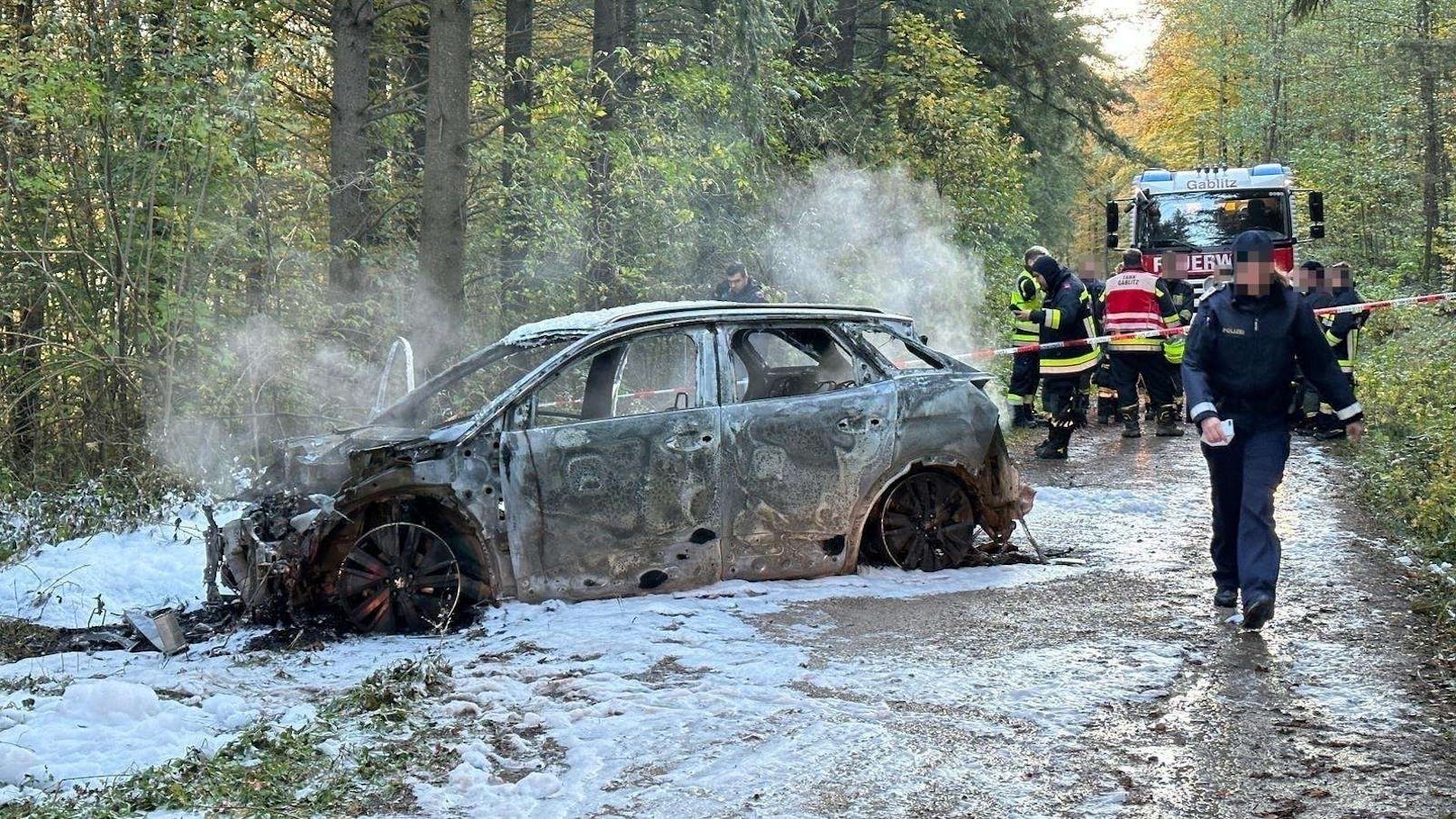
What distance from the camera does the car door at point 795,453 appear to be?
7.61m

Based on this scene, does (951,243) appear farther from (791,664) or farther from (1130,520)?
(791,664)

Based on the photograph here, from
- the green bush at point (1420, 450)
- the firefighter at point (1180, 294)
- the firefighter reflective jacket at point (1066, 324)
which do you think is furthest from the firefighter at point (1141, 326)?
the green bush at point (1420, 450)

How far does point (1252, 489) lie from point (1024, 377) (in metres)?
7.98

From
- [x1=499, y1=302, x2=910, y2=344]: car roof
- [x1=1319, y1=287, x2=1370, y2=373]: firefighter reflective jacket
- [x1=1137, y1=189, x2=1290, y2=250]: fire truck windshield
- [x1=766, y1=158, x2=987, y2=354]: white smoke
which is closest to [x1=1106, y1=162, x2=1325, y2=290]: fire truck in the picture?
[x1=1137, y1=189, x2=1290, y2=250]: fire truck windshield

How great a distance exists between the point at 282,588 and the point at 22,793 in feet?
7.24

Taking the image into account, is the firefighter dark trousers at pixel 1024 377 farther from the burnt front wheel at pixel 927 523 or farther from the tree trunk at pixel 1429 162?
the tree trunk at pixel 1429 162

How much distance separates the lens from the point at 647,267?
15.9 m

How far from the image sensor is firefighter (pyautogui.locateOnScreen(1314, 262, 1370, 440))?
15.1 meters

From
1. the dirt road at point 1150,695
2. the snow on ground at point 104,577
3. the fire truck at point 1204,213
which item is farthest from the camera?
the fire truck at point 1204,213

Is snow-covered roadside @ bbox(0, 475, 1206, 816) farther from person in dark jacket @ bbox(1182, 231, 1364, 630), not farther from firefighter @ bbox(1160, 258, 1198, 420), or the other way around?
firefighter @ bbox(1160, 258, 1198, 420)

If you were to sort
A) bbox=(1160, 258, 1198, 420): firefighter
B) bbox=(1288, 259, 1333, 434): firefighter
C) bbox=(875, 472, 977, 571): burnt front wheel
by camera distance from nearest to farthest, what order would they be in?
bbox=(875, 472, 977, 571): burnt front wheel, bbox=(1288, 259, 1333, 434): firefighter, bbox=(1160, 258, 1198, 420): firefighter

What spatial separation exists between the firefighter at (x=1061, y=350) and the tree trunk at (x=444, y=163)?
578 centimetres

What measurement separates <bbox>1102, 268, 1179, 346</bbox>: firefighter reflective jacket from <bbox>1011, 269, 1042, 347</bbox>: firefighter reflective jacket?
1405 millimetres

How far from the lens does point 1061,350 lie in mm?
13672
